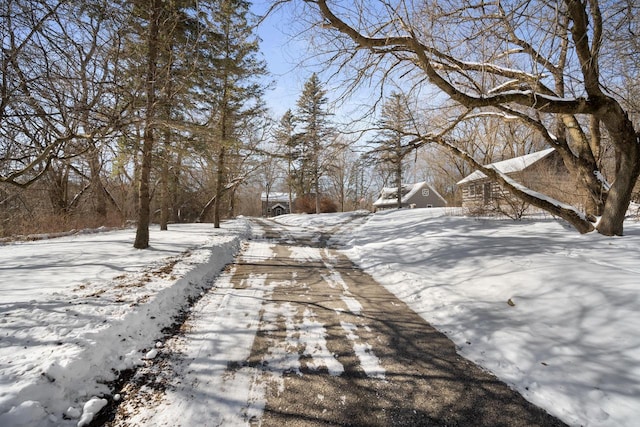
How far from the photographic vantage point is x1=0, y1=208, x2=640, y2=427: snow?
2.26m

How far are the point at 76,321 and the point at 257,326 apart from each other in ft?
6.61

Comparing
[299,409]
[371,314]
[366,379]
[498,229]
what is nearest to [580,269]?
[371,314]

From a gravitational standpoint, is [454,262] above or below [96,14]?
below

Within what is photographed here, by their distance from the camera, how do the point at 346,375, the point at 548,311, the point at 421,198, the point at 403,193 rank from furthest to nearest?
1. the point at 403,193
2. the point at 421,198
3. the point at 548,311
4. the point at 346,375

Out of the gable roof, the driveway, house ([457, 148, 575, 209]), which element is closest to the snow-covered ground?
the driveway

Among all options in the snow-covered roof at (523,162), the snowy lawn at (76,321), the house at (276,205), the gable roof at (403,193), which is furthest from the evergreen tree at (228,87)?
the house at (276,205)

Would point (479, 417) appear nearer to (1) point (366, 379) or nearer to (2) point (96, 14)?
(1) point (366, 379)

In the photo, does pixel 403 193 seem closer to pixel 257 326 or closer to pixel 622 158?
pixel 622 158

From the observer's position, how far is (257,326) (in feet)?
12.2

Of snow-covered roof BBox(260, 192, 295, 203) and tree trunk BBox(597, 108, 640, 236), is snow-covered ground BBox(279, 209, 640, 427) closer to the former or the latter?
tree trunk BBox(597, 108, 640, 236)

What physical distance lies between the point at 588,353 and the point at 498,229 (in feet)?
25.3

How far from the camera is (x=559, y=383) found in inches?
100

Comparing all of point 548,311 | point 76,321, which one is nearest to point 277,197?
point 76,321

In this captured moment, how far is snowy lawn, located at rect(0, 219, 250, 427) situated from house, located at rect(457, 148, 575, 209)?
836cm
